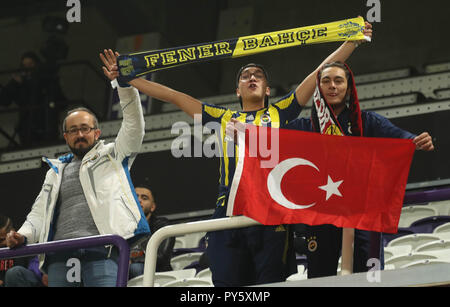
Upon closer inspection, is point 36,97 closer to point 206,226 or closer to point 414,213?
point 414,213

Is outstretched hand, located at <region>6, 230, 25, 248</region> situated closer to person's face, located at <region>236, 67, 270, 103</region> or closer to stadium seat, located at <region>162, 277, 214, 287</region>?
stadium seat, located at <region>162, 277, 214, 287</region>

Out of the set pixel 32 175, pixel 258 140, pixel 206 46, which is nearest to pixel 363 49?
pixel 32 175

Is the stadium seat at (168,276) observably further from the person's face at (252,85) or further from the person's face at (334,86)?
the person's face at (334,86)

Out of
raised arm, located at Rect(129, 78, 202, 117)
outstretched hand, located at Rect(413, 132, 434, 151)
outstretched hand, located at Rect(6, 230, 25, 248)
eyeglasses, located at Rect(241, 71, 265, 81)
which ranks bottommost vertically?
outstretched hand, located at Rect(6, 230, 25, 248)

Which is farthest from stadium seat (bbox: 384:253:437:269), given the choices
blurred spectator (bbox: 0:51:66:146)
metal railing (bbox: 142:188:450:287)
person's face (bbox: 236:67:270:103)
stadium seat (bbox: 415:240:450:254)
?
blurred spectator (bbox: 0:51:66:146)

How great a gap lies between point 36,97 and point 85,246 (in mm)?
5149

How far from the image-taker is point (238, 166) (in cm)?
385

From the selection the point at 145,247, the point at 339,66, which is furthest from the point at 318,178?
the point at 145,247

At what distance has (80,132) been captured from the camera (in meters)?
4.40

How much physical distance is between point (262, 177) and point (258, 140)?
0.16m

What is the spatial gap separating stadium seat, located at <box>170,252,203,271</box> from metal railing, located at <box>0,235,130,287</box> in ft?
6.42

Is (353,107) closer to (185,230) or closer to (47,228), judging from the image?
(185,230)

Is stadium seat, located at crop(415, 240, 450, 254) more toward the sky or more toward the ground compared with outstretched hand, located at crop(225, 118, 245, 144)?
more toward the ground

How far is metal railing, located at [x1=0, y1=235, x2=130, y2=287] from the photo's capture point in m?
3.76
